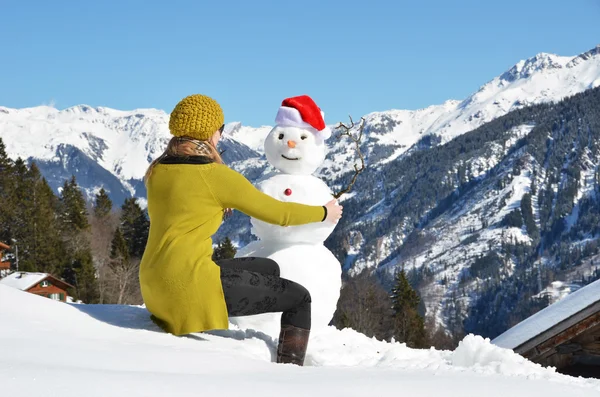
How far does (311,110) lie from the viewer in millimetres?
7703

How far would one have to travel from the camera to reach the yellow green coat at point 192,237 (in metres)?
4.36

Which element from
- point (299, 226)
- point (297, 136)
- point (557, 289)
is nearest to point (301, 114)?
point (297, 136)

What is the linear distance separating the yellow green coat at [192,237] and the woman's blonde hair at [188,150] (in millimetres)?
128

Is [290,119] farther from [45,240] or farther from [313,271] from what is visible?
[45,240]

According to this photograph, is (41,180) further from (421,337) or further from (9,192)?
(421,337)

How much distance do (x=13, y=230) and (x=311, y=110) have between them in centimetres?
4626

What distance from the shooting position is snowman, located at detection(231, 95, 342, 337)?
23.0ft

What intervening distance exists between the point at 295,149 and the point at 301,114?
42 centimetres

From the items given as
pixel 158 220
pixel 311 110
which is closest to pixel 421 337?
pixel 311 110

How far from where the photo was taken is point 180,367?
11.5ft

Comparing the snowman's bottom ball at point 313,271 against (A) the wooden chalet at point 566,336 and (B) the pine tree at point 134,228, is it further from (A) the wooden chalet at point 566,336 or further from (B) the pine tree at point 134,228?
(B) the pine tree at point 134,228

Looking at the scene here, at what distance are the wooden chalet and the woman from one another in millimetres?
3631

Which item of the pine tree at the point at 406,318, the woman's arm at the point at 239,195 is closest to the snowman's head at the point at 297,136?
the woman's arm at the point at 239,195

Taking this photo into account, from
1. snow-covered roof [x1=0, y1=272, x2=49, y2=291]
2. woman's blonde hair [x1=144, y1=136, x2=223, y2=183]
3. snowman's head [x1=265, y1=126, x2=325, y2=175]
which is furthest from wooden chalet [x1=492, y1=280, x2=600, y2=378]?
snow-covered roof [x1=0, y1=272, x2=49, y2=291]
